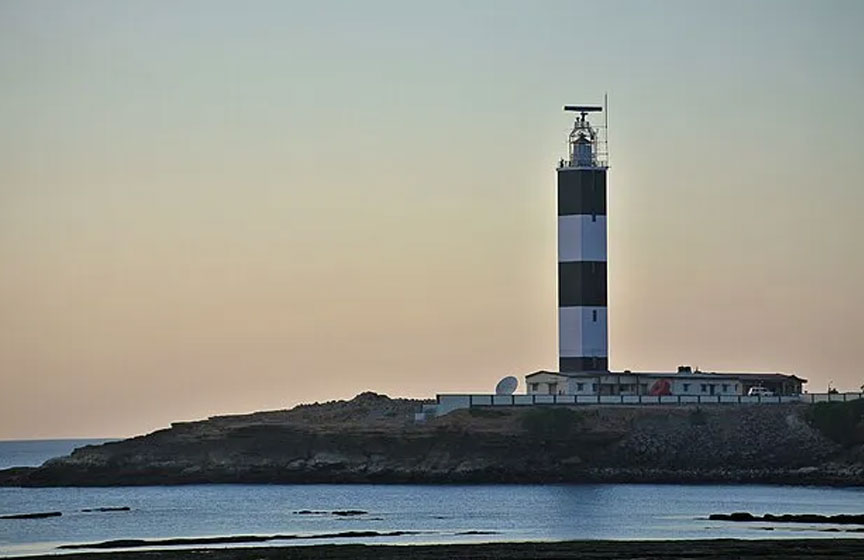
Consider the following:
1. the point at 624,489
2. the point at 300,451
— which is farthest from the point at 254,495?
the point at 624,489

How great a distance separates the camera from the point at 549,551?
61.7m

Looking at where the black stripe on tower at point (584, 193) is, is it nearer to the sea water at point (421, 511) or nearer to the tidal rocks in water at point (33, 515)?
the sea water at point (421, 511)

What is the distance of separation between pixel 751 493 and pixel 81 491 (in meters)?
29.9

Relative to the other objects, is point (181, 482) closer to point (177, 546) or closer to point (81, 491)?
point (81, 491)

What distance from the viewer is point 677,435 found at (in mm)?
96812

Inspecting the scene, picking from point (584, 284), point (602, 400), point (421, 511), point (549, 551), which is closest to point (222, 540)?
point (549, 551)

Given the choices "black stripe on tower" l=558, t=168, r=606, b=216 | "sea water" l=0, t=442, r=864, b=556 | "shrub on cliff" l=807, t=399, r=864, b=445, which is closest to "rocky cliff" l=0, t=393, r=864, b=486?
"shrub on cliff" l=807, t=399, r=864, b=445

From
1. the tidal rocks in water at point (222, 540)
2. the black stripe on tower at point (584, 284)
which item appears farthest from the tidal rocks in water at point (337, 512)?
the black stripe on tower at point (584, 284)

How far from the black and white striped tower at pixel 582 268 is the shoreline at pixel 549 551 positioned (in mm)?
35947

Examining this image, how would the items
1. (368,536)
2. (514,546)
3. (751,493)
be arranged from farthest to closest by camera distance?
1. (751,493)
2. (368,536)
3. (514,546)

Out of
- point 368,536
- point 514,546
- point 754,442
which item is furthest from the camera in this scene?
point 754,442

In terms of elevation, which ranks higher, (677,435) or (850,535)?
(677,435)

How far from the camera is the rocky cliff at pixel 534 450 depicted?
9538cm

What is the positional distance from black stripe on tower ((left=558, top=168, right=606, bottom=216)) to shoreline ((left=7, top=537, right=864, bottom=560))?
3785 cm
